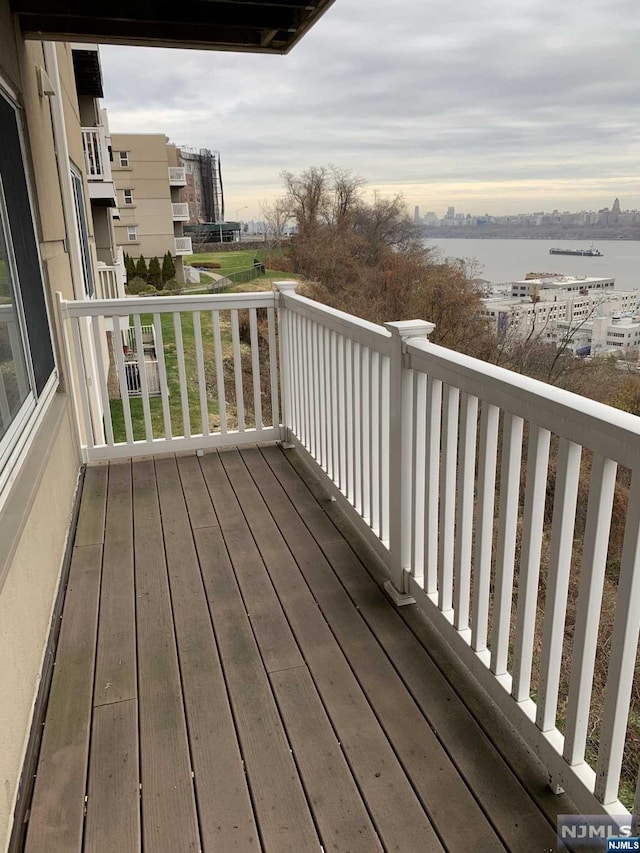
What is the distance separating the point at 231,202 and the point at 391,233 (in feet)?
52.3

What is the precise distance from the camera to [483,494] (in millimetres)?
1688

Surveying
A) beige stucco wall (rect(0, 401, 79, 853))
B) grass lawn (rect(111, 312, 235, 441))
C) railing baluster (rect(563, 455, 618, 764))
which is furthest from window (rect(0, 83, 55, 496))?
grass lawn (rect(111, 312, 235, 441))

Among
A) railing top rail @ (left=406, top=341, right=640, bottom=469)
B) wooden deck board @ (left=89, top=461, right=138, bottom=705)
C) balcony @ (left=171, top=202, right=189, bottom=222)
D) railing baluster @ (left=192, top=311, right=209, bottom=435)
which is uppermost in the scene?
balcony @ (left=171, top=202, right=189, bottom=222)

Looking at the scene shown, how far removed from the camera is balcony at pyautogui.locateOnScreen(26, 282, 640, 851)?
55.0 inches

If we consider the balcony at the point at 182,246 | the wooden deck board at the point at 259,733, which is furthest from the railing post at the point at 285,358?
the balcony at the point at 182,246

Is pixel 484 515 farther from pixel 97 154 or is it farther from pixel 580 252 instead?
pixel 97 154

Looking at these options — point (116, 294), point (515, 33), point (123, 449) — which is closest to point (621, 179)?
point (515, 33)

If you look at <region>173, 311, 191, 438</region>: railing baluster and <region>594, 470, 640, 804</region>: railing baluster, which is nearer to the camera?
<region>594, 470, 640, 804</region>: railing baluster

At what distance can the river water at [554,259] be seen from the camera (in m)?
11.1

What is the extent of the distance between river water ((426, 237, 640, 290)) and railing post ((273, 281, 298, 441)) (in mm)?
8342

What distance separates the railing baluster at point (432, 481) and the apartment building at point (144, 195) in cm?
2838

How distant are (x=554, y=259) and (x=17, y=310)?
1427 cm

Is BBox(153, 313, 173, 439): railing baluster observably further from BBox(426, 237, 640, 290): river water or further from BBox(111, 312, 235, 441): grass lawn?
BBox(426, 237, 640, 290): river water

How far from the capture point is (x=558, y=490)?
1.36 meters
